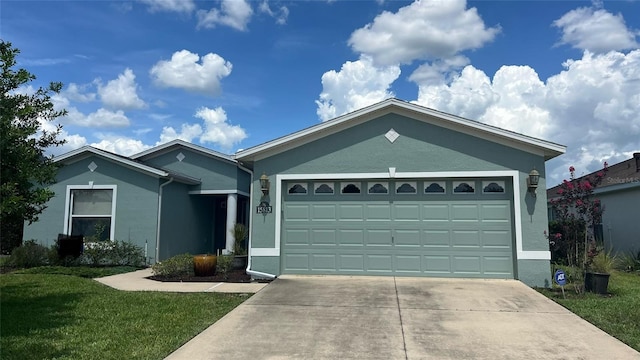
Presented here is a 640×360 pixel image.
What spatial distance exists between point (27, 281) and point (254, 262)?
17.1ft

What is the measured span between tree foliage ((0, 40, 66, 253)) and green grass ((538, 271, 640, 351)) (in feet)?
29.1

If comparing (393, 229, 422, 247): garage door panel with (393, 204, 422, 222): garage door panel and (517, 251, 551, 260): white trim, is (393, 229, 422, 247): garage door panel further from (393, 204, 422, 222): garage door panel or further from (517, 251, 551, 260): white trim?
(517, 251, 551, 260): white trim

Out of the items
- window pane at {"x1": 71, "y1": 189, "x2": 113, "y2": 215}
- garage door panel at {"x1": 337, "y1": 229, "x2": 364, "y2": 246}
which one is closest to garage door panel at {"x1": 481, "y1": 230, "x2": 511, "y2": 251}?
garage door panel at {"x1": 337, "y1": 229, "x2": 364, "y2": 246}

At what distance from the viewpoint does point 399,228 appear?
1099cm

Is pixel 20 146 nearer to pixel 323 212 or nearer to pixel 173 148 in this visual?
pixel 323 212

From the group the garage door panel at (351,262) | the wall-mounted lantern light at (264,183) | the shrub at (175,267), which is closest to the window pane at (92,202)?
the shrub at (175,267)

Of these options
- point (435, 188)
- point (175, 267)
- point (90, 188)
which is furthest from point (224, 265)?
point (435, 188)

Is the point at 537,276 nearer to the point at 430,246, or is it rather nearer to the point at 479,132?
the point at 430,246

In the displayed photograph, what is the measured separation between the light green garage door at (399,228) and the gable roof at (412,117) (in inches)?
39.7

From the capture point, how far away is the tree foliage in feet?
22.1

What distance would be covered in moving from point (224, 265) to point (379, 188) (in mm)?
4629

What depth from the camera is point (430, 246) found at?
35.5ft

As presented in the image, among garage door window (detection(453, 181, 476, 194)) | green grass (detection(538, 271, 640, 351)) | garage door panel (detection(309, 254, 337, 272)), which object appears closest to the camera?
green grass (detection(538, 271, 640, 351))

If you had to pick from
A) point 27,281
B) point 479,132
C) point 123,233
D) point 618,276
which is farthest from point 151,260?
point 618,276
